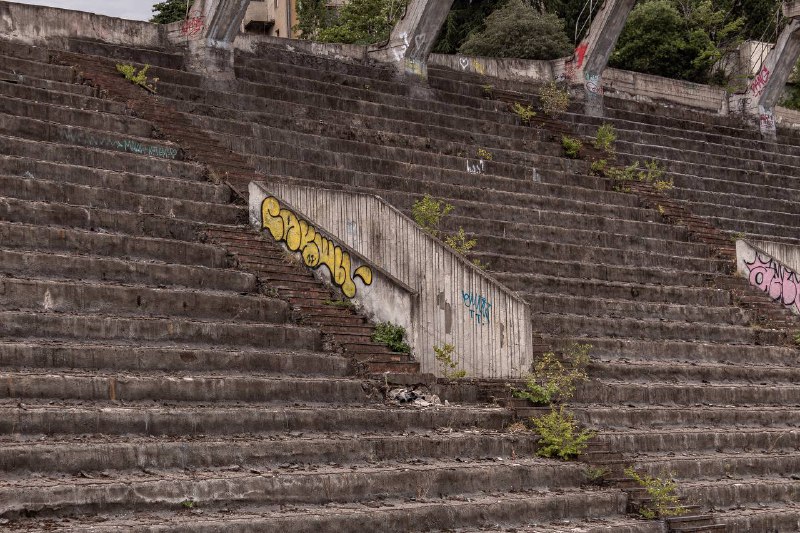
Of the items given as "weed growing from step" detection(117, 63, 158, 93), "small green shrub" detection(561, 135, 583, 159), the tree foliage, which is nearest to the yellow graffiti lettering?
"weed growing from step" detection(117, 63, 158, 93)

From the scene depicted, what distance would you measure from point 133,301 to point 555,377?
14.4 feet

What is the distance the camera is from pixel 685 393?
1449cm

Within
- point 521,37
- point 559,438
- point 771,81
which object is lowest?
point 559,438

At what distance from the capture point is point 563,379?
42.0ft

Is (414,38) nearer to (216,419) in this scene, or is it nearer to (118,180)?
(118,180)

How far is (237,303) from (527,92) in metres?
14.1

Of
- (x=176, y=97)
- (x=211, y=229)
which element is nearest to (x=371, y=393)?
(x=211, y=229)

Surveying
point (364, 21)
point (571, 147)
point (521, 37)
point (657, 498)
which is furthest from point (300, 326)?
point (364, 21)

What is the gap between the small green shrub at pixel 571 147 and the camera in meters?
21.9

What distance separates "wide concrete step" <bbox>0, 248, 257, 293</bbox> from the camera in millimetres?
11398

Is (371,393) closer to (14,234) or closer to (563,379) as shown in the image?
(563,379)

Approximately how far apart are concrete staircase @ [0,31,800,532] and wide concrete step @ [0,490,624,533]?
3 centimetres

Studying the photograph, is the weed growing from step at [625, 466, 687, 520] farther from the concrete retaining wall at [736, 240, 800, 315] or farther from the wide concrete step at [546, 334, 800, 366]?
the concrete retaining wall at [736, 240, 800, 315]

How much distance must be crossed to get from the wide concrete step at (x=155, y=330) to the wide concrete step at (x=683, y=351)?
3.51 meters
